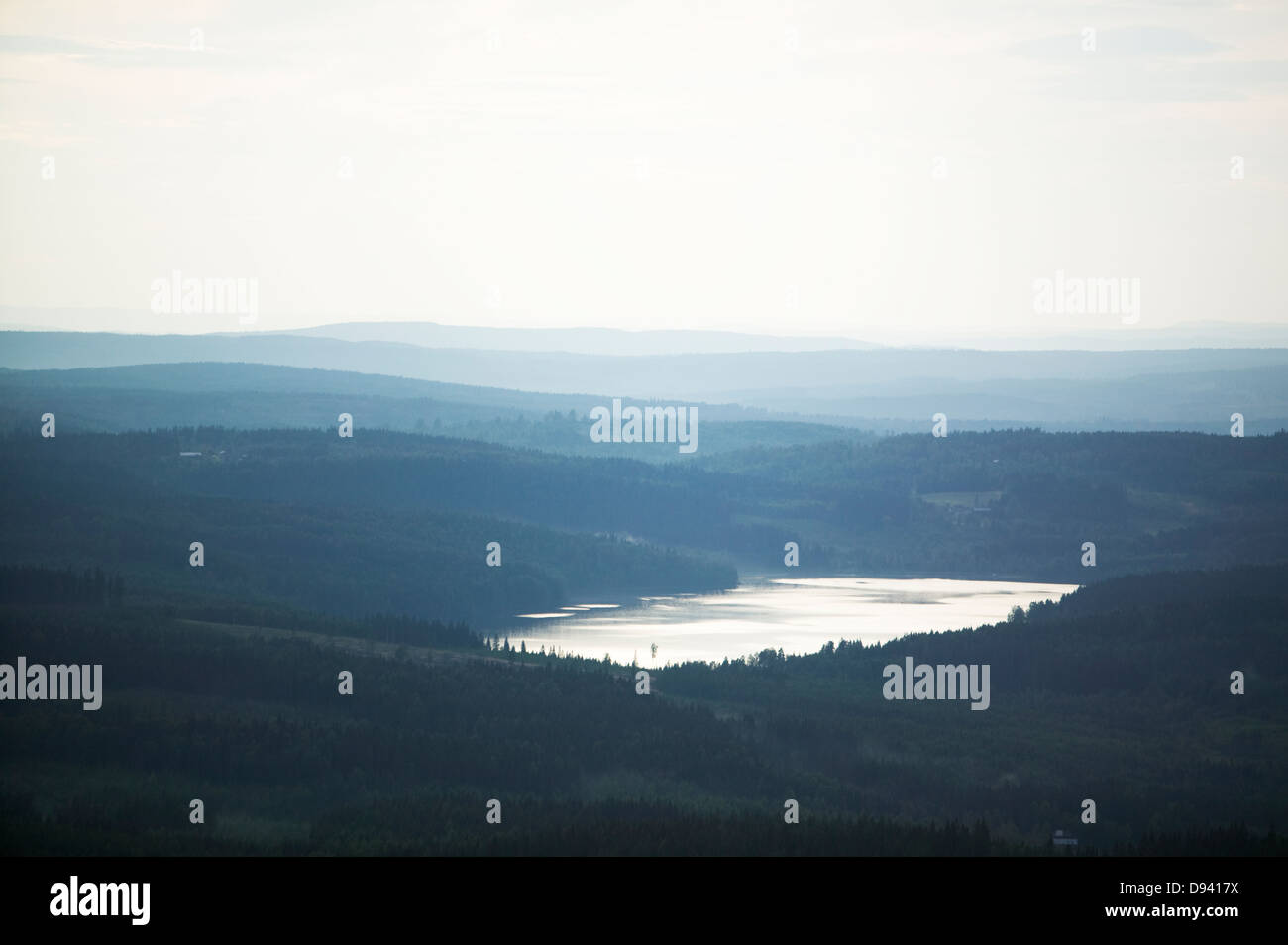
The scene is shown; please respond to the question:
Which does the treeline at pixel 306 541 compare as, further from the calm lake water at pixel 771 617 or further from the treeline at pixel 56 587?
the calm lake water at pixel 771 617

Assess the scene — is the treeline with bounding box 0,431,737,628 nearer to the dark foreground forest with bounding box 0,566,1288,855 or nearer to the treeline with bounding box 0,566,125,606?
the treeline with bounding box 0,566,125,606

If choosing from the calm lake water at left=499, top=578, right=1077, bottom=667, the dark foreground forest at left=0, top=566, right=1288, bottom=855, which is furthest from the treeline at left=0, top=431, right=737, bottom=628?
the dark foreground forest at left=0, top=566, right=1288, bottom=855

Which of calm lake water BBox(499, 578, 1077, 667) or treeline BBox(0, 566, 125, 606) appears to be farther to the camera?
calm lake water BBox(499, 578, 1077, 667)

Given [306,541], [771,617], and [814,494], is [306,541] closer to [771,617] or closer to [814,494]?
[771,617]

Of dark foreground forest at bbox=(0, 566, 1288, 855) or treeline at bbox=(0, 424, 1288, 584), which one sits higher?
treeline at bbox=(0, 424, 1288, 584)

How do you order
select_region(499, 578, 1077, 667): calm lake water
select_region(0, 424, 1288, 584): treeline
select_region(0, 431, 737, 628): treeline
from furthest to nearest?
select_region(0, 424, 1288, 584): treeline → select_region(0, 431, 737, 628): treeline → select_region(499, 578, 1077, 667): calm lake water

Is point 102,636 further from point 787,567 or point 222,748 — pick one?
point 787,567

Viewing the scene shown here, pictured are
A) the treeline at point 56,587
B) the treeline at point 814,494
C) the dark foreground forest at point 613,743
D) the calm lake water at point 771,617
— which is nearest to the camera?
the dark foreground forest at point 613,743

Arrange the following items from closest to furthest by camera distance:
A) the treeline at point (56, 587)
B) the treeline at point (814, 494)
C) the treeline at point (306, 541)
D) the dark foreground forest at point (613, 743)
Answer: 1. the dark foreground forest at point (613, 743)
2. the treeline at point (56, 587)
3. the treeline at point (306, 541)
4. the treeline at point (814, 494)

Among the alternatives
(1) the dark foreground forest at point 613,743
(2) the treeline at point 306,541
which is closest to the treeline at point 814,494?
(2) the treeline at point 306,541
